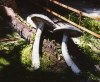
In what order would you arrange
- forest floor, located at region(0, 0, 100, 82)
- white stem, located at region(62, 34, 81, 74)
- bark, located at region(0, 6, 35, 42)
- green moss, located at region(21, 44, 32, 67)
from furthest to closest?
bark, located at region(0, 6, 35, 42) → green moss, located at region(21, 44, 32, 67) → white stem, located at region(62, 34, 81, 74) → forest floor, located at region(0, 0, 100, 82)

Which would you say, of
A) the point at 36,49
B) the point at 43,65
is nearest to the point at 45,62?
the point at 43,65

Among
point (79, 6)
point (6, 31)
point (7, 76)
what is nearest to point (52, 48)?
point (7, 76)

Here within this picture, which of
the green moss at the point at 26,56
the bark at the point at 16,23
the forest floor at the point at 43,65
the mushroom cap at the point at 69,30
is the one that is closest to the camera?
the forest floor at the point at 43,65

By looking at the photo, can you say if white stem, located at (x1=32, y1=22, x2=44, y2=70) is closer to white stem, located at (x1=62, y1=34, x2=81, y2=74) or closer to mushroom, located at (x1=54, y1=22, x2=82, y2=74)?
mushroom, located at (x1=54, y1=22, x2=82, y2=74)

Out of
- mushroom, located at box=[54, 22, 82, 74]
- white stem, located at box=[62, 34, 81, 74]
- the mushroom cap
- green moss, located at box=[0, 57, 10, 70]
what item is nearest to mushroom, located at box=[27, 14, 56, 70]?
the mushroom cap

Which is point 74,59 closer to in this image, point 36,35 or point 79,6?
point 36,35

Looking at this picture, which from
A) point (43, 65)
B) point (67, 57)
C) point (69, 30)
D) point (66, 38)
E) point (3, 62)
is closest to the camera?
point (43, 65)

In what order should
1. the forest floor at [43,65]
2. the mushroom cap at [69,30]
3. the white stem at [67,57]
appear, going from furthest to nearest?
the mushroom cap at [69,30]
the white stem at [67,57]
the forest floor at [43,65]

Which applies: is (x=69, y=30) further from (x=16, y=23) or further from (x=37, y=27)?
(x=16, y=23)

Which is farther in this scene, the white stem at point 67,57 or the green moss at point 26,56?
the green moss at point 26,56

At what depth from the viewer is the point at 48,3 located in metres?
12.8

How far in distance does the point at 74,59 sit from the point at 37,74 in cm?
166

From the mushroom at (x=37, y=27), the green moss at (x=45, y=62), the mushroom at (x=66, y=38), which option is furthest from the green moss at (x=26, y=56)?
the mushroom at (x=66, y=38)

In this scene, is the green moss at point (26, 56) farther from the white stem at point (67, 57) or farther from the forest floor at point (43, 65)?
the white stem at point (67, 57)
